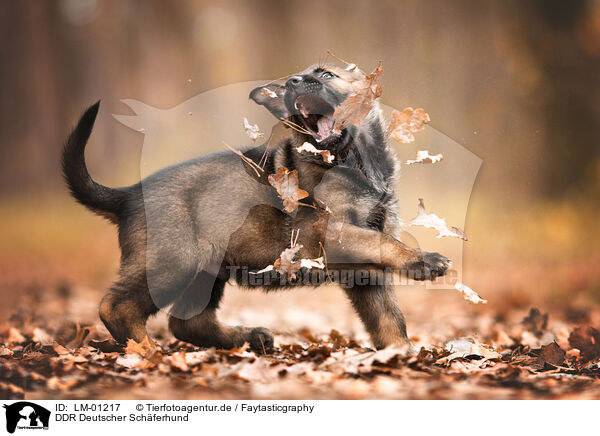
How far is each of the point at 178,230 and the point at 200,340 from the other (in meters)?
0.84

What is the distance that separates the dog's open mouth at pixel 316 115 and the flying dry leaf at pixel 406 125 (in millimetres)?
382

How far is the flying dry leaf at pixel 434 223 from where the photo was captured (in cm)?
299

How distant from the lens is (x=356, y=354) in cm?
288

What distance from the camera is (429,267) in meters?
2.79

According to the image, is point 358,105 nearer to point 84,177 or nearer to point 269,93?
point 269,93

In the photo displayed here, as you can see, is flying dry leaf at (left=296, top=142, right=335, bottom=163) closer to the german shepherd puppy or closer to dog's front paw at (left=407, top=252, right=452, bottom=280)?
the german shepherd puppy

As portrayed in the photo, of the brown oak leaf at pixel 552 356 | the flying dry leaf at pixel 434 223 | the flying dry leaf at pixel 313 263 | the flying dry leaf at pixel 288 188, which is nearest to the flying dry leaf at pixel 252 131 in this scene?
the flying dry leaf at pixel 288 188

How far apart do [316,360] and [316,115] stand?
1.40 m

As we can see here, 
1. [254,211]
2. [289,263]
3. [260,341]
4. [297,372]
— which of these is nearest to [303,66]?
[254,211]

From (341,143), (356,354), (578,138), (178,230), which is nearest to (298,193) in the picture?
(341,143)

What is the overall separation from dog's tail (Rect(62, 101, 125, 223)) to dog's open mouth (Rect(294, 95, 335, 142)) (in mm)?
1178
